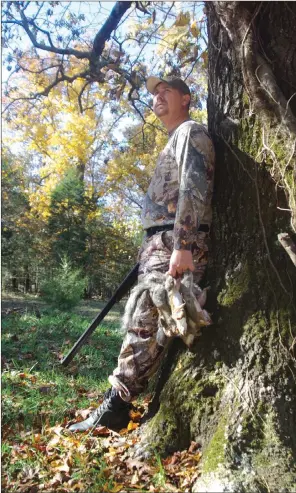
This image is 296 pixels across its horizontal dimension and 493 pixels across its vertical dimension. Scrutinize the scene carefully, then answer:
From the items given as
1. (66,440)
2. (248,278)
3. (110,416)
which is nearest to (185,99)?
(248,278)

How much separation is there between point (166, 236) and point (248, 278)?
571 mm

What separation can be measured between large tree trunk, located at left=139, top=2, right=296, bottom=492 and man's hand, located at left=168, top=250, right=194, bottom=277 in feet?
0.93

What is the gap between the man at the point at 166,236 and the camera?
2463mm

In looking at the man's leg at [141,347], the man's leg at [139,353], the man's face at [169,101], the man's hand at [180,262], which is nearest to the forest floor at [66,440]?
the man's leg at [141,347]

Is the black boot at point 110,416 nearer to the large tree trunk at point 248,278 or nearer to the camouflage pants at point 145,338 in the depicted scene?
the camouflage pants at point 145,338

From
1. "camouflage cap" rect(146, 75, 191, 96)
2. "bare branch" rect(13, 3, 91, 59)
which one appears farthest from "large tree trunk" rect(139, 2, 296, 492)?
"bare branch" rect(13, 3, 91, 59)

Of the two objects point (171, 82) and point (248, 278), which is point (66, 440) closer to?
point (248, 278)

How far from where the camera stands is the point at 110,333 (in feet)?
22.3

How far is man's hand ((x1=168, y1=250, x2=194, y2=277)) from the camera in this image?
7.98 feet

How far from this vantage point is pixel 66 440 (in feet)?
8.41

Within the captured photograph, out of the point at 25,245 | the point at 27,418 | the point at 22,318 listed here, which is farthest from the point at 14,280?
the point at 27,418

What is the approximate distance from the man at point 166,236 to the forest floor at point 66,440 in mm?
204

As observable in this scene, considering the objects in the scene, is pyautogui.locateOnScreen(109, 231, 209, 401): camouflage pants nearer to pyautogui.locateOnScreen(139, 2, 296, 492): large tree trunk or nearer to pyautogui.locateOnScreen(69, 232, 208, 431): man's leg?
pyautogui.locateOnScreen(69, 232, 208, 431): man's leg

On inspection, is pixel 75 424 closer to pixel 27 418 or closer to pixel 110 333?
pixel 27 418
